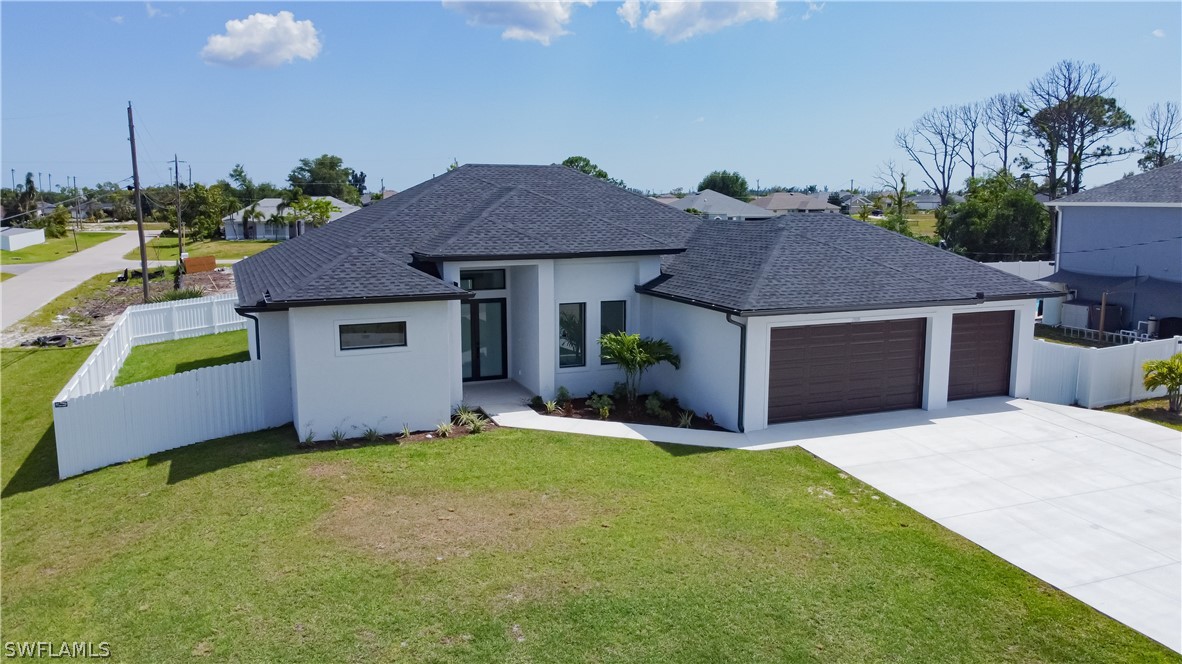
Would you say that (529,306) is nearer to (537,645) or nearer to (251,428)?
(251,428)

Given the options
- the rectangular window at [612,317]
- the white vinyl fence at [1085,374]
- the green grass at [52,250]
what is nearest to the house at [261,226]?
the green grass at [52,250]

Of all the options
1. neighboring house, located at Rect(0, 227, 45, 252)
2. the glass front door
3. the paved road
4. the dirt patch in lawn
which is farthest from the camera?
neighboring house, located at Rect(0, 227, 45, 252)

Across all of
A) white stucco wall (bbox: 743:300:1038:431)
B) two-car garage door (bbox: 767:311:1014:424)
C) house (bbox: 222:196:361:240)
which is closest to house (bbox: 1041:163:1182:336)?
white stucco wall (bbox: 743:300:1038:431)

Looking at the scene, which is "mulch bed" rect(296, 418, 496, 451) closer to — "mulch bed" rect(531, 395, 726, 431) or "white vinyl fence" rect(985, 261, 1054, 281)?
"mulch bed" rect(531, 395, 726, 431)

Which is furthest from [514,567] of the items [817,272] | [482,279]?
[482,279]

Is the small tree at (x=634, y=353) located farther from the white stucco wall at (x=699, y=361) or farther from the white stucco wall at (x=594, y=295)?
the white stucco wall at (x=594, y=295)
